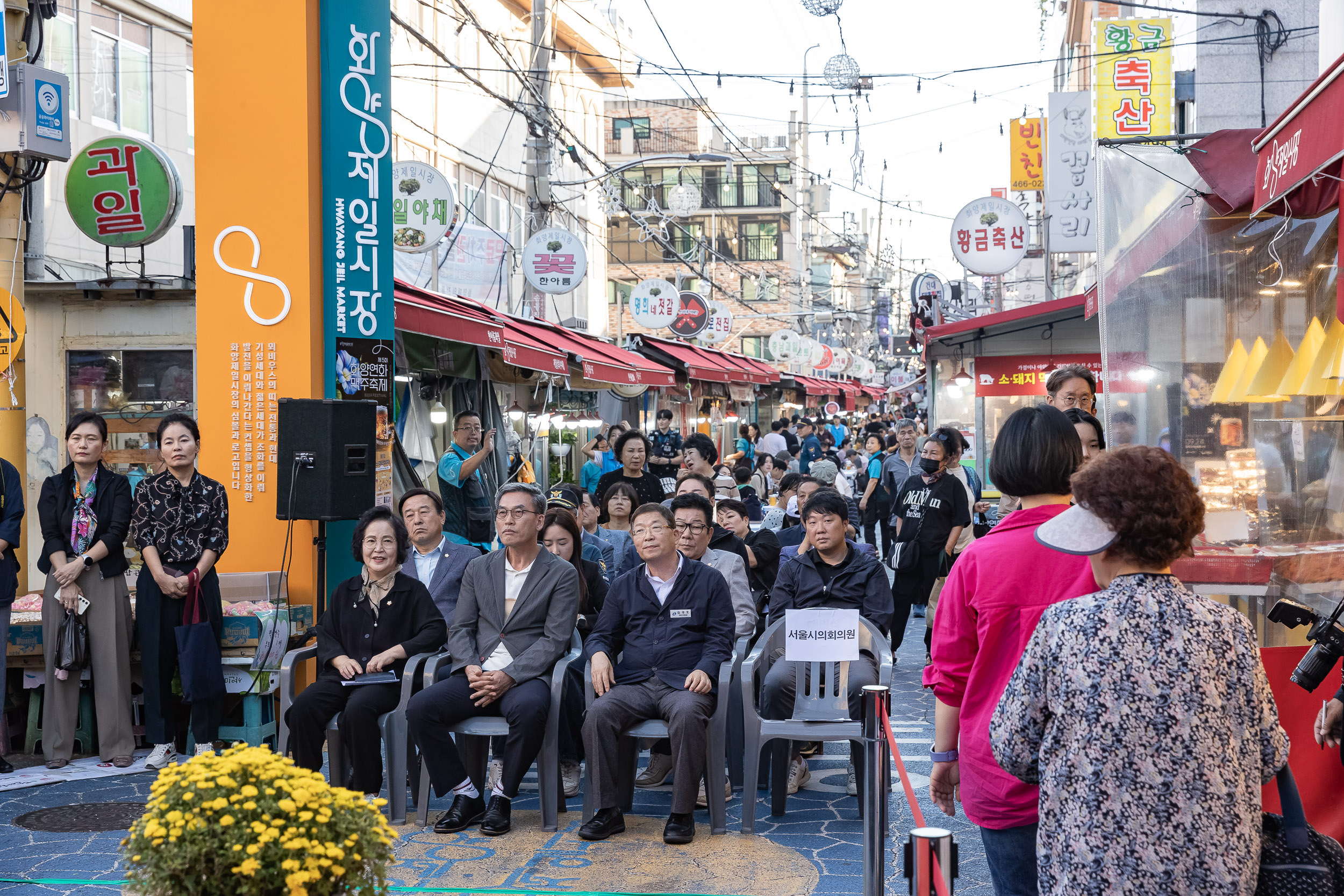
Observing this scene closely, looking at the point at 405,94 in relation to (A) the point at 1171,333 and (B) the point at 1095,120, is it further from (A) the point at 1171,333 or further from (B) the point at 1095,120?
(A) the point at 1171,333

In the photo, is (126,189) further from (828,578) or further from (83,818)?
(828,578)

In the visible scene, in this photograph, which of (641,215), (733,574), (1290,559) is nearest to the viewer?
(1290,559)

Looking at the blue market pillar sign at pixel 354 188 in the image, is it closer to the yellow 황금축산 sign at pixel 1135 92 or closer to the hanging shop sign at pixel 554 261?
the hanging shop sign at pixel 554 261

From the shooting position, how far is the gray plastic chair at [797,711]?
Answer: 18.9 ft

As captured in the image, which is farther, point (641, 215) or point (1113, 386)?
point (641, 215)

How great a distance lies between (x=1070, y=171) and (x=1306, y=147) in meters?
14.5

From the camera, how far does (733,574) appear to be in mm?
7156

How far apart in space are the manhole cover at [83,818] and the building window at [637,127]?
50602 mm

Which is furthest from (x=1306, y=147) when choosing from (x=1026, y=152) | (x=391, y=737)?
(x=1026, y=152)

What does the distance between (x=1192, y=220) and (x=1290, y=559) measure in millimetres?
1802

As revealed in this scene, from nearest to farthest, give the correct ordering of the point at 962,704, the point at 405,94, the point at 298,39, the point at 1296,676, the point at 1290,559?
the point at 962,704 < the point at 1296,676 < the point at 1290,559 < the point at 298,39 < the point at 405,94

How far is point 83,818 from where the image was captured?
6.04 metres

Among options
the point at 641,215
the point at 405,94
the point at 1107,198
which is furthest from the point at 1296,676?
the point at 641,215

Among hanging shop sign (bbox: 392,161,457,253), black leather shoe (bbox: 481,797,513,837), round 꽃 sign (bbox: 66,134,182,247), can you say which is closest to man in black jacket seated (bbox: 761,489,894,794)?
black leather shoe (bbox: 481,797,513,837)
